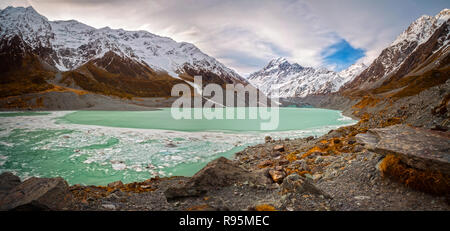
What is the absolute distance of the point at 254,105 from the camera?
488 feet

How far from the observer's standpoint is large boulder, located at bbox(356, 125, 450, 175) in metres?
4.22

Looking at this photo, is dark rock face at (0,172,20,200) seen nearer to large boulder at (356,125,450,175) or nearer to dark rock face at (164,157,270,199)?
dark rock face at (164,157,270,199)

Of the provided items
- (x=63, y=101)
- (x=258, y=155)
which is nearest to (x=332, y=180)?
(x=258, y=155)

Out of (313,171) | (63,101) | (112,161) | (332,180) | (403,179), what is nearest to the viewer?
(403,179)

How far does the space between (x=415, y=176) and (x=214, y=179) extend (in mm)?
5074

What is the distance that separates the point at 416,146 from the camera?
4.75 metres

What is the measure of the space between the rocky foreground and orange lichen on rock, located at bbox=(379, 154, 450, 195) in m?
0.01

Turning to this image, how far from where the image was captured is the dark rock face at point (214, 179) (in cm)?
580

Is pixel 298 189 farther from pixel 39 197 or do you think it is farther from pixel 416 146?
pixel 39 197

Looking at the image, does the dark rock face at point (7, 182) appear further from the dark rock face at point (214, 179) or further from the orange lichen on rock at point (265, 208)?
the orange lichen on rock at point (265, 208)

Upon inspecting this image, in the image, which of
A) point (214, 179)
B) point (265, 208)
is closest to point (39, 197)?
A: point (214, 179)

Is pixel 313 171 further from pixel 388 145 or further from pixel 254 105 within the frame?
pixel 254 105
